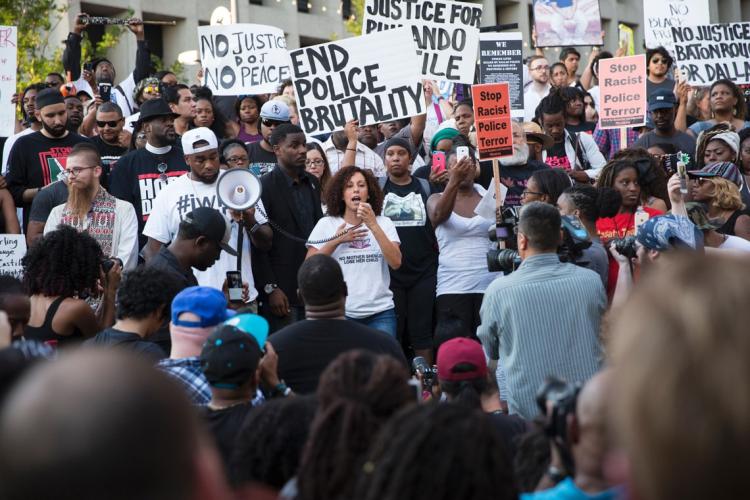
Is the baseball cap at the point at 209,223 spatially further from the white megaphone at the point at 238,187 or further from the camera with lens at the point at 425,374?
the camera with lens at the point at 425,374

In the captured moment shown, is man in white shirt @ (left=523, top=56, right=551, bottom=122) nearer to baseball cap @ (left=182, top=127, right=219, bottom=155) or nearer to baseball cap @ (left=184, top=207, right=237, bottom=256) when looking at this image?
baseball cap @ (left=182, top=127, right=219, bottom=155)

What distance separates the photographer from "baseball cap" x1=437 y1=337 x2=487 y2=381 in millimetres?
4754

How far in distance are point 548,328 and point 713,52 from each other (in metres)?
9.20

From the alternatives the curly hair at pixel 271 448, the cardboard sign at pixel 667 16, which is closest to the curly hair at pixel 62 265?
the curly hair at pixel 271 448

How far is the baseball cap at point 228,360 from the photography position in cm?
415

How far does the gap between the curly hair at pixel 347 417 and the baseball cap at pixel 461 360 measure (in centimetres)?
140

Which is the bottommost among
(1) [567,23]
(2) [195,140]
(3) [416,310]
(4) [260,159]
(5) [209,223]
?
(3) [416,310]

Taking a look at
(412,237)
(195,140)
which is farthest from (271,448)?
(412,237)

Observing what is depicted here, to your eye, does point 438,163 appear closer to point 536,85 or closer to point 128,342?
point 128,342

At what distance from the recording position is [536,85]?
1481cm

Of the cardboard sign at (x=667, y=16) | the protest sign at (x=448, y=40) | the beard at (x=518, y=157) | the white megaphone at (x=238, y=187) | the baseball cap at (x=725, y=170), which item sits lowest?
the baseball cap at (x=725, y=170)

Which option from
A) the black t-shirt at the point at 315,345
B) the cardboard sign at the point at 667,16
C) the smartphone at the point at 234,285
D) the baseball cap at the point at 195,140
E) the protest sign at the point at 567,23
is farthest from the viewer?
the cardboard sign at the point at 667,16

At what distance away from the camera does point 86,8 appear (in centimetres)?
2892

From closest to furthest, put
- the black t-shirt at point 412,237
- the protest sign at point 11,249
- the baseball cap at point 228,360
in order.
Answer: the baseball cap at point 228,360 → the protest sign at point 11,249 → the black t-shirt at point 412,237
